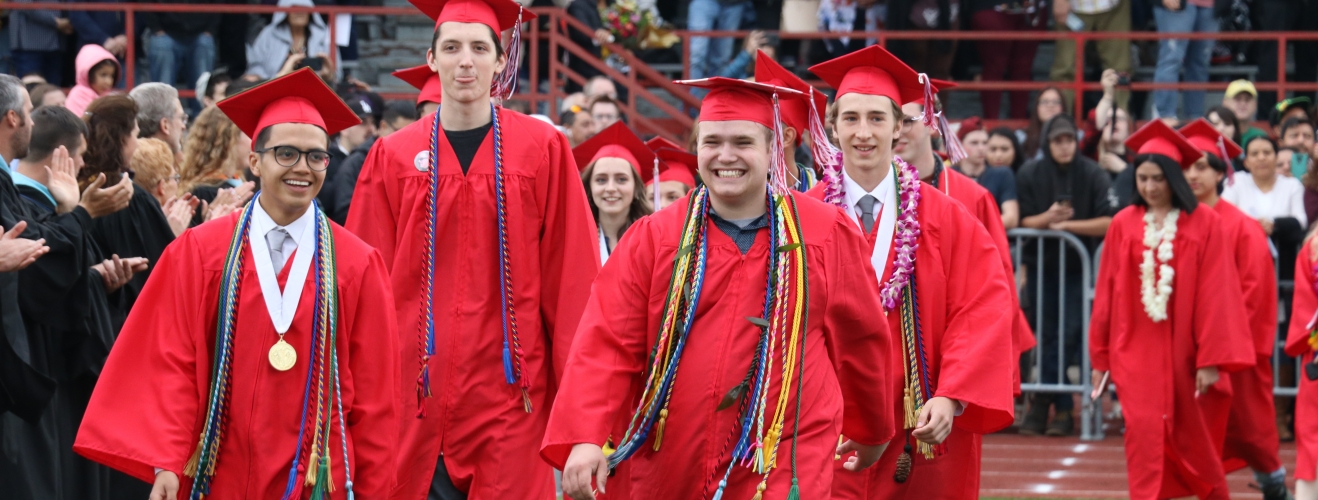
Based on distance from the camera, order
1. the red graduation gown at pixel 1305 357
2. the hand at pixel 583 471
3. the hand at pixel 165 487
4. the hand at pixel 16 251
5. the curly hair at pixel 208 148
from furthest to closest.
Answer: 1. the red graduation gown at pixel 1305 357
2. the curly hair at pixel 208 148
3. the hand at pixel 16 251
4. the hand at pixel 165 487
5. the hand at pixel 583 471

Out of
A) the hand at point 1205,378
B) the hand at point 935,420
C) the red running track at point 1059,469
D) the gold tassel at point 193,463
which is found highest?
the hand at point 935,420

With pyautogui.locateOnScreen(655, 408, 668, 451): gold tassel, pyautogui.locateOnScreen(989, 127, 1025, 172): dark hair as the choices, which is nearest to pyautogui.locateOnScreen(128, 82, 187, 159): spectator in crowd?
pyautogui.locateOnScreen(655, 408, 668, 451): gold tassel

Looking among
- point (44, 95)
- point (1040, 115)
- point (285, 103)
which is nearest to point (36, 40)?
point (44, 95)

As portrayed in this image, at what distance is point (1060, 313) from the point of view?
11.4 m

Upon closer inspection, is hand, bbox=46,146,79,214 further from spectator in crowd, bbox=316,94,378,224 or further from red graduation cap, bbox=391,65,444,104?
spectator in crowd, bbox=316,94,378,224

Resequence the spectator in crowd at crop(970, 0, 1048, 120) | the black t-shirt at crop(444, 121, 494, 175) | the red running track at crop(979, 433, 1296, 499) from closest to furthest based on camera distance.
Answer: the black t-shirt at crop(444, 121, 494, 175), the red running track at crop(979, 433, 1296, 499), the spectator in crowd at crop(970, 0, 1048, 120)

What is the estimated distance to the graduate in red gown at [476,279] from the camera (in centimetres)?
618

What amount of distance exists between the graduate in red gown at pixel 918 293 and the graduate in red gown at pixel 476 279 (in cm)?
103

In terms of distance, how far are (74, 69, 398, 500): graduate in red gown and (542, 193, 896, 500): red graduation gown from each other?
2.49ft

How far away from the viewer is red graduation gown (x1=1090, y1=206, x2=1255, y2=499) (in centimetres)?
922

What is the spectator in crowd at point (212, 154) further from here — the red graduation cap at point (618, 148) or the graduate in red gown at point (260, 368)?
the graduate in red gown at point (260, 368)

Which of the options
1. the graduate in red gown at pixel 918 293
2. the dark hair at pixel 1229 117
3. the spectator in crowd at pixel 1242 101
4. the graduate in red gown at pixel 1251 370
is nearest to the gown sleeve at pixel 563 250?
the graduate in red gown at pixel 918 293

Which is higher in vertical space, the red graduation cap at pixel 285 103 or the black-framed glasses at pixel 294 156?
the red graduation cap at pixel 285 103

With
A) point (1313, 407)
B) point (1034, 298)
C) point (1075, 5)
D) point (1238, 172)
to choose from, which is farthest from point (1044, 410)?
point (1075, 5)
